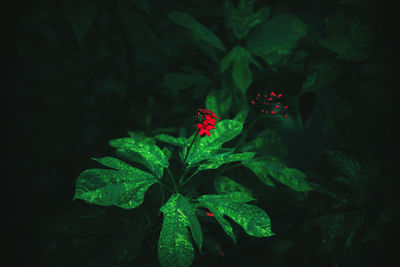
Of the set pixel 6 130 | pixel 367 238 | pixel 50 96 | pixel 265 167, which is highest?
pixel 50 96

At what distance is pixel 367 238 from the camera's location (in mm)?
957

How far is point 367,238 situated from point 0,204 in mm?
2156

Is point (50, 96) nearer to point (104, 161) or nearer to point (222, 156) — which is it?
point (104, 161)

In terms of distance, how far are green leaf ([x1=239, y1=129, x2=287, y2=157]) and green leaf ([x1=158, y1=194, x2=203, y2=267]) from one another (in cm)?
42

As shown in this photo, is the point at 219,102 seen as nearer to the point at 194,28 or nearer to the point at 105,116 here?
the point at 194,28

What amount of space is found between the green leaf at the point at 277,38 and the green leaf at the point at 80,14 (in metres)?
0.62

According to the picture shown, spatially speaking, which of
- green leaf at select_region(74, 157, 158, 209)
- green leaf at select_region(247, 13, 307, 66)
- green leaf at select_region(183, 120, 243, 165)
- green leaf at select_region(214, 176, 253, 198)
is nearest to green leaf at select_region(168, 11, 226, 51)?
green leaf at select_region(247, 13, 307, 66)

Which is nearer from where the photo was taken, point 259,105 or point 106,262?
point 106,262

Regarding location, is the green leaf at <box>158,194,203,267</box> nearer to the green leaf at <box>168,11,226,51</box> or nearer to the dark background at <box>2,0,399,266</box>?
the dark background at <box>2,0,399,266</box>

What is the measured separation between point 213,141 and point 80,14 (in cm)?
64

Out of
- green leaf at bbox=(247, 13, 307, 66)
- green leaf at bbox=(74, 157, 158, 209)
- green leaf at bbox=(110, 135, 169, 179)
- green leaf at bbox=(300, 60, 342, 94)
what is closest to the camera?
green leaf at bbox=(74, 157, 158, 209)

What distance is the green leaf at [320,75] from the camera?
0.95 metres

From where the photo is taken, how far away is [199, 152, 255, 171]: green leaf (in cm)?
70

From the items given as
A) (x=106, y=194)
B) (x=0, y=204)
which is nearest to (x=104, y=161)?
(x=106, y=194)
